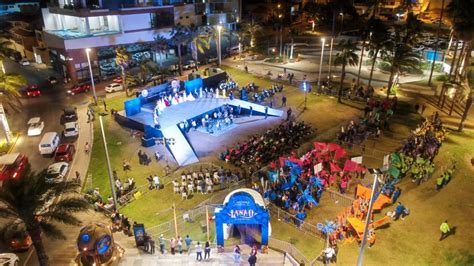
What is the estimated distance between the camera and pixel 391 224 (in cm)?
2659

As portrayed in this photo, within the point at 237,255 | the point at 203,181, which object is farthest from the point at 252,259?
the point at 203,181

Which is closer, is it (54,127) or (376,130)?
(376,130)

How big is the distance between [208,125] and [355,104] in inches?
804

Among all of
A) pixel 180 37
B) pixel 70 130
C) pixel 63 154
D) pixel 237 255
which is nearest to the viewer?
pixel 237 255

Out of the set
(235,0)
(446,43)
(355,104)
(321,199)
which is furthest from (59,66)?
(446,43)

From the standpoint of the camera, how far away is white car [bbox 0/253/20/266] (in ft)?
71.1

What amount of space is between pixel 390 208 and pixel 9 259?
85.0ft

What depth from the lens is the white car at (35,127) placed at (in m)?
42.1

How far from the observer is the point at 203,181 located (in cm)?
3172

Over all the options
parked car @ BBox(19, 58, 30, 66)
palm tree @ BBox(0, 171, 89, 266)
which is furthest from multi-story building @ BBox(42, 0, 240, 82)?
palm tree @ BBox(0, 171, 89, 266)

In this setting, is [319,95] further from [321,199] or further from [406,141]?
[321,199]

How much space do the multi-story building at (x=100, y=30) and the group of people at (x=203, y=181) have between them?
37.5 metres

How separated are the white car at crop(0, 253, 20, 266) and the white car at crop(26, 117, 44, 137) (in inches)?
902

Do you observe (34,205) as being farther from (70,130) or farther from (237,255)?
(70,130)
